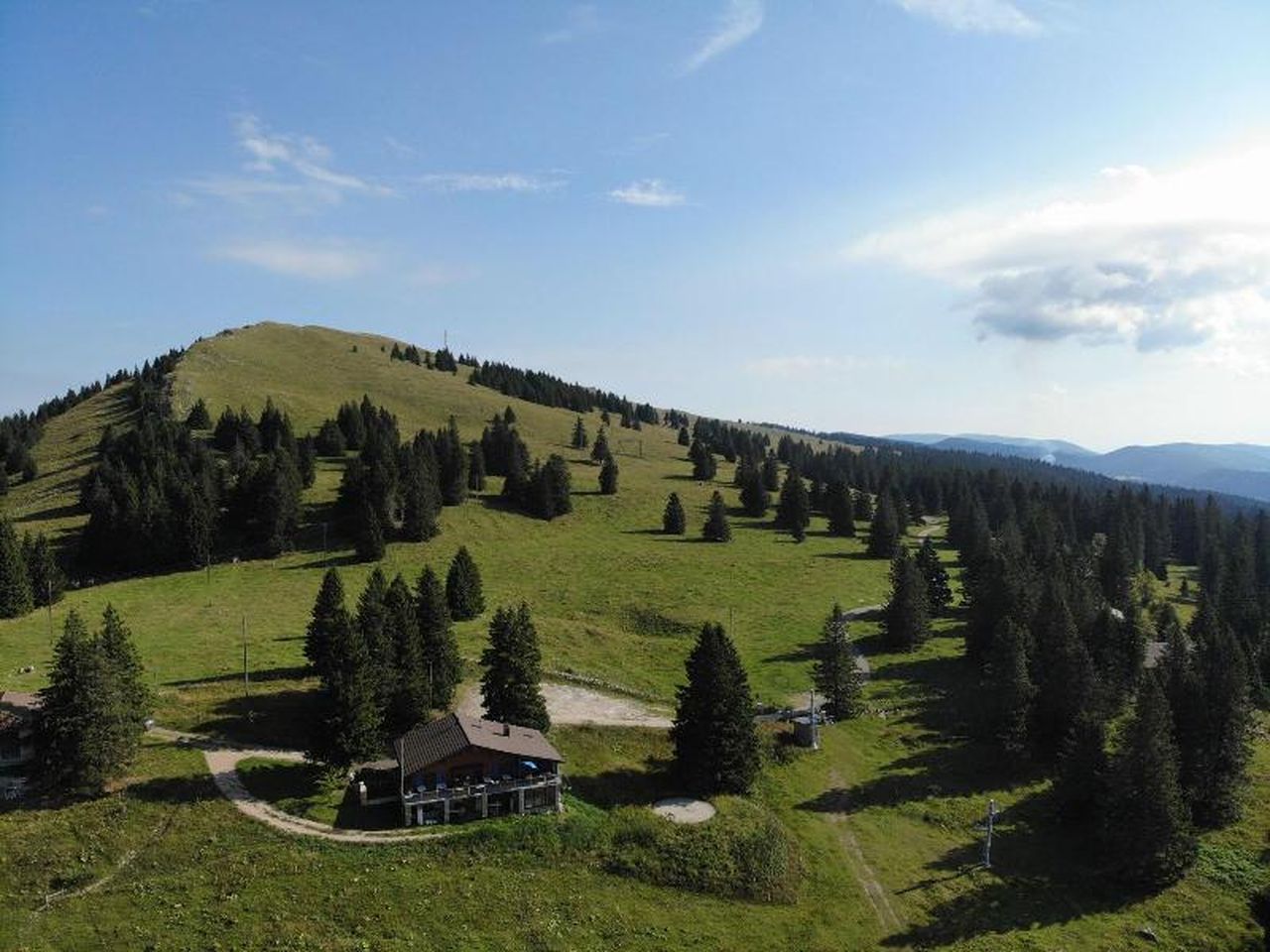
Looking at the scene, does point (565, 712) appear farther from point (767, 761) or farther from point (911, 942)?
point (911, 942)

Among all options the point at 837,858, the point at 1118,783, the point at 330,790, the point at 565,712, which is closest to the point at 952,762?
the point at 1118,783

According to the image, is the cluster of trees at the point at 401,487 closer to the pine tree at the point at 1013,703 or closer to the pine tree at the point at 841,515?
the pine tree at the point at 841,515

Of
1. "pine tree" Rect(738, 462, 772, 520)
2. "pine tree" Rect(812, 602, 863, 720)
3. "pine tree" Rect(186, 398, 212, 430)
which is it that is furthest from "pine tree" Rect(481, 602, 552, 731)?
"pine tree" Rect(186, 398, 212, 430)

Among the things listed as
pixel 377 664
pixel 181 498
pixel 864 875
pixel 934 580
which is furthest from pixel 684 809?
pixel 181 498

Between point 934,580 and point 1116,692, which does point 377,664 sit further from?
point 934,580

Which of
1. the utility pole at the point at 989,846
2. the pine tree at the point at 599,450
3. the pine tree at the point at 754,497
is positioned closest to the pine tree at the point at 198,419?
the pine tree at the point at 599,450

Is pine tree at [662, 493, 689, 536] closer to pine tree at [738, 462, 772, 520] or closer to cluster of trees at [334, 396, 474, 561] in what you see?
pine tree at [738, 462, 772, 520]

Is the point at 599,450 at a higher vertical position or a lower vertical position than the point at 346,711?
higher

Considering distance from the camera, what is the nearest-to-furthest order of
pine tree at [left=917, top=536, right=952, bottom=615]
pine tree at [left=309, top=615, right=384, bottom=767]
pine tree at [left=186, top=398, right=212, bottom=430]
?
pine tree at [left=309, top=615, right=384, bottom=767]
pine tree at [left=917, top=536, right=952, bottom=615]
pine tree at [left=186, top=398, right=212, bottom=430]
